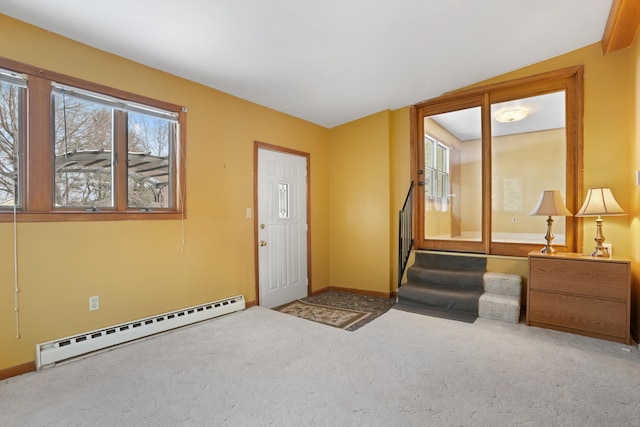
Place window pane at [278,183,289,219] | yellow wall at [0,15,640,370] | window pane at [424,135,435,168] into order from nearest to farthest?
yellow wall at [0,15,640,370], window pane at [278,183,289,219], window pane at [424,135,435,168]

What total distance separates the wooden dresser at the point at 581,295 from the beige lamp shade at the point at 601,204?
1.33 feet

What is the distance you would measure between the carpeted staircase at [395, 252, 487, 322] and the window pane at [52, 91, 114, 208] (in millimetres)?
3359

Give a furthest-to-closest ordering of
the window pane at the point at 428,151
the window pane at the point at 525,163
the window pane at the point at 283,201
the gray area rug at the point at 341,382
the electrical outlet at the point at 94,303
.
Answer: the window pane at the point at 428,151
the window pane at the point at 283,201
the window pane at the point at 525,163
the electrical outlet at the point at 94,303
the gray area rug at the point at 341,382

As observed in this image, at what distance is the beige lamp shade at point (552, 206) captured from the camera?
3.09m

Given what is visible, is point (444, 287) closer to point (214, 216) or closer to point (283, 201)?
point (283, 201)

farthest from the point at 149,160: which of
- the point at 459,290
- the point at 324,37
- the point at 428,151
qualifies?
the point at 459,290

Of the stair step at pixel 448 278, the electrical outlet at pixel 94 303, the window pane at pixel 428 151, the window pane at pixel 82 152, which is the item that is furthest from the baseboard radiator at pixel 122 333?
the window pane at pixel 428 151

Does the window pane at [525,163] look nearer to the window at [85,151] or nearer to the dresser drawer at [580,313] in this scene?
the dresser drawer at [580,313]

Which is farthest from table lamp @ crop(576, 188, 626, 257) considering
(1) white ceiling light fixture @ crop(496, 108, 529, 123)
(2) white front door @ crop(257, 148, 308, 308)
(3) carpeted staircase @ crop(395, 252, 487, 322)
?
(2) white front door @ crop(257, 148, 308, 308)

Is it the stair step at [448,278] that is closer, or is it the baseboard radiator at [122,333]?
the baseboard radiator at [122,333]

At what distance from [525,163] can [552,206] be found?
0.91 metres

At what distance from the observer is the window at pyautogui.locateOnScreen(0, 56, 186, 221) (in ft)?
7.45

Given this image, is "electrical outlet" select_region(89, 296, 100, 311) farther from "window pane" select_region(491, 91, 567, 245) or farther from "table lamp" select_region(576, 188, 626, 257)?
"table lamp" select_region(576, 188, 626, 257)

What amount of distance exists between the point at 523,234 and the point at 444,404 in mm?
2828
